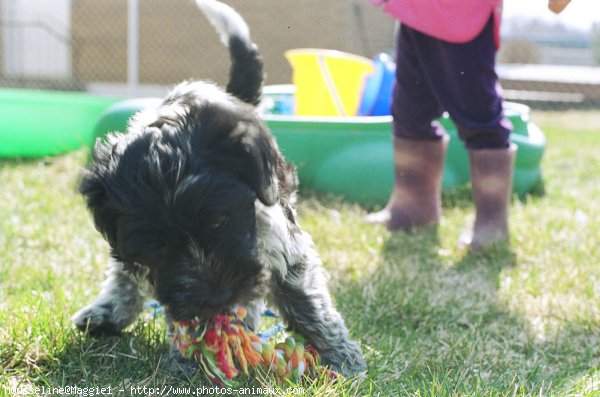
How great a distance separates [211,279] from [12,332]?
2.78 ft

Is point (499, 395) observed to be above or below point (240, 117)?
below

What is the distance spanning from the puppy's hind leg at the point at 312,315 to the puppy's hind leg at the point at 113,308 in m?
0.55

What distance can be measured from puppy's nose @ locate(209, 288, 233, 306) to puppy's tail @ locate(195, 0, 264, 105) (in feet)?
4.15

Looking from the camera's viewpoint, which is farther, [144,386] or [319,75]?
[319,75]

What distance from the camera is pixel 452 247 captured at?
3738 millimetres

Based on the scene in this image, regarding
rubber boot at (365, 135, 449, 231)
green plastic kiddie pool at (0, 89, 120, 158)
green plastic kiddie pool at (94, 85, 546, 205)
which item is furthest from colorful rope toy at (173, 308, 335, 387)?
green plastic kiddie pool at (0, 89, 120, 158)

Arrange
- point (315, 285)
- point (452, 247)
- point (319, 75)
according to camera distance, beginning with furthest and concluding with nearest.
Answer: point (319, 75)
point (452, 247)
point (315, 285)

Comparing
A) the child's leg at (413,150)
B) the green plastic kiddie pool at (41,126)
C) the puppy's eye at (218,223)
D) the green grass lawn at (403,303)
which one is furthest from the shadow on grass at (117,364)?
the green plastic kiddie pool at (41,126)

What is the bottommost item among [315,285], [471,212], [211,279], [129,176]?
[471,212]

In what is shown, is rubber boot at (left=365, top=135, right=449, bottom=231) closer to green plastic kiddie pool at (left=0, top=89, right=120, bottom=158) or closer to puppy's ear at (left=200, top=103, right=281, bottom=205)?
puppy's ear at (left=200, top=103, right=281, bottom=205)

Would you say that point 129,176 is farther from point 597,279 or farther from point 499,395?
point 597,279

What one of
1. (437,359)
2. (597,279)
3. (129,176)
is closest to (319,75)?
(597,279)

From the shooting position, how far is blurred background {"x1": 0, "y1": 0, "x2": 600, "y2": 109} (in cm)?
1202

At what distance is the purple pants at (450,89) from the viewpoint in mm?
3520
